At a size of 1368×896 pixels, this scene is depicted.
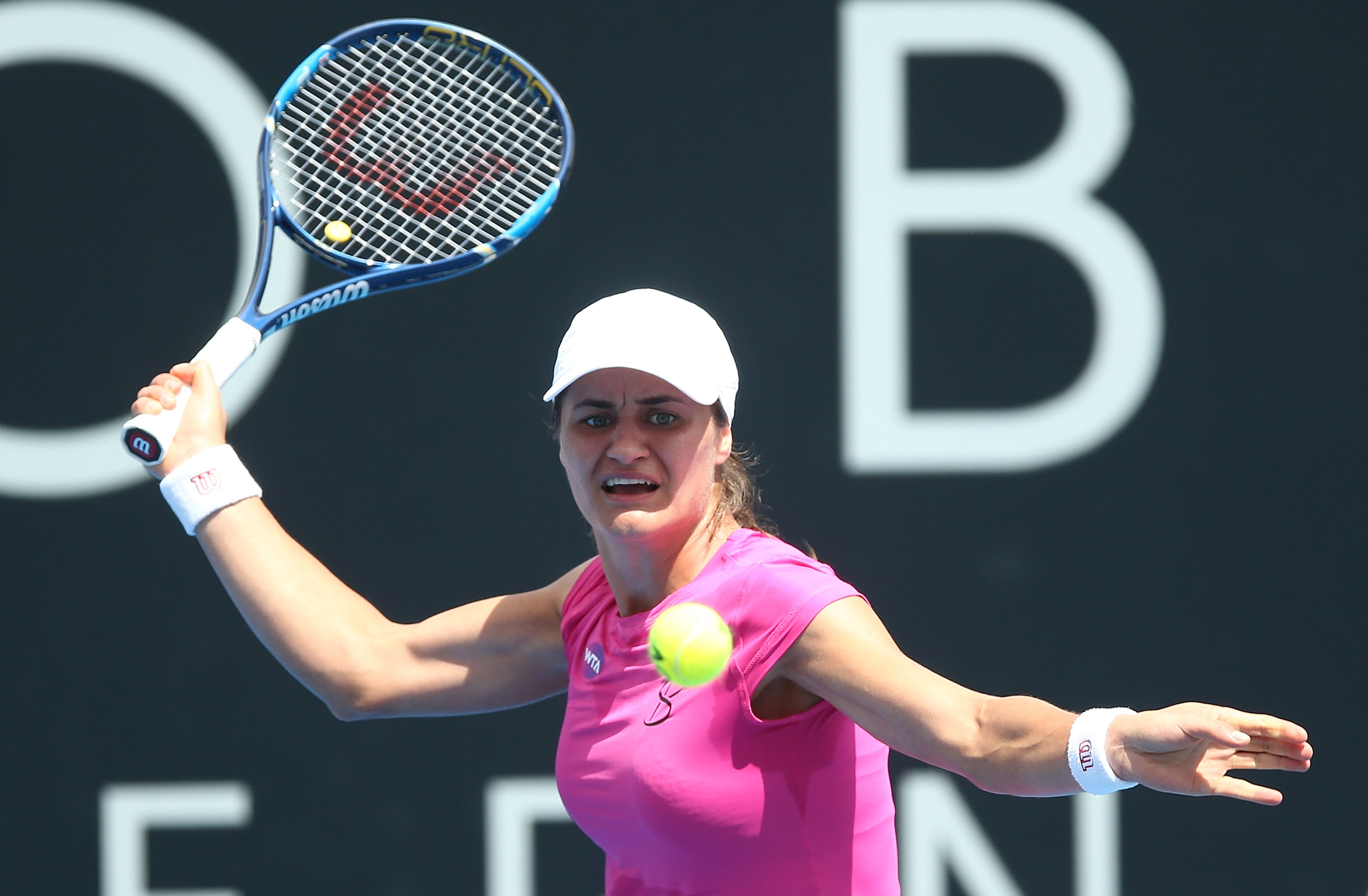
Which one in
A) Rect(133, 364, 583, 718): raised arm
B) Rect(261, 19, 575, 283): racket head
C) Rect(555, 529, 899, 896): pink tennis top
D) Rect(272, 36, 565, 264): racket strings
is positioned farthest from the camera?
Rect(272, 36, 565, 264): racket strings

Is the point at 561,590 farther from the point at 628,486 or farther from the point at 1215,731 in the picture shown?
the point at 1215,731

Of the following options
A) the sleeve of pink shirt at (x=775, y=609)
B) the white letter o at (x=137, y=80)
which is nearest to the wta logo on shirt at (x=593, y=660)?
the sleeve of pink shirt at (x=775, y=609)

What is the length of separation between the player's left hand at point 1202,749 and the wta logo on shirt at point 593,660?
2.38 ft

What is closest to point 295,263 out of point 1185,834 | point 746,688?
point 746,688

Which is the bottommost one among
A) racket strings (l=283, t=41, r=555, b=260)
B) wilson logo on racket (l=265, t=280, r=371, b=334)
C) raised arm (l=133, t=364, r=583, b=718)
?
raised arm (l=133, t=364, r=583, b=718)

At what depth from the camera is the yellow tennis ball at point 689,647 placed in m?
1.74

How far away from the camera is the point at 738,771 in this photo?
6.08 feet

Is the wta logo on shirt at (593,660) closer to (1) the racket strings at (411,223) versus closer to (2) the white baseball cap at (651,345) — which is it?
(2) the white baseball cap at (651,345)

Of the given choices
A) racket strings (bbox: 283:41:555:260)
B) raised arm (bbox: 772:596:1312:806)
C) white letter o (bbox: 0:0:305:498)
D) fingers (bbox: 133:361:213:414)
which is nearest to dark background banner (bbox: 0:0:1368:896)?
white letter o (bbox: 0:0:305:498)

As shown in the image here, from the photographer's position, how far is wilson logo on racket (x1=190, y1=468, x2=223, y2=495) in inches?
81.2

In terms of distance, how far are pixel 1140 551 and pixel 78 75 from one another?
8.23 ft

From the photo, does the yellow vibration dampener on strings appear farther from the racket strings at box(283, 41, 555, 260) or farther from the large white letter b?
the large white letter b

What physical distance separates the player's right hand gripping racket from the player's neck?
1.96ft

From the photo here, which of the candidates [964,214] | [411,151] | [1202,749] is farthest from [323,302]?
[964,214]
